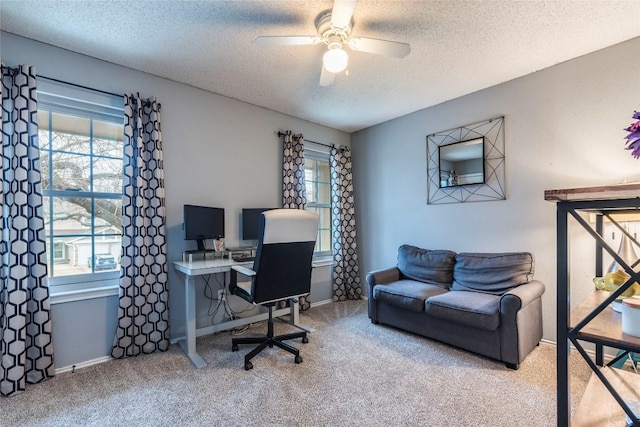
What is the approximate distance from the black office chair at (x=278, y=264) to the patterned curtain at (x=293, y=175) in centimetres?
122

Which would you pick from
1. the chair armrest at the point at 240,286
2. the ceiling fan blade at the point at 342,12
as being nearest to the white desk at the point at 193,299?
the chair armrest at the point at 240,286

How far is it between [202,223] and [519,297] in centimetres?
278

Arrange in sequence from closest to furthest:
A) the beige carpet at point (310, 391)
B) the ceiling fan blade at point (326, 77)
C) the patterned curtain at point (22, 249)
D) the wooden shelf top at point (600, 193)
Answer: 1. the wooden shelf top at point (600, 193)
2. the beige carpet at point (310, 391)
3. the patterned curtain at point (22, 249)
4. the ceiling fan blade at point (326, 77)

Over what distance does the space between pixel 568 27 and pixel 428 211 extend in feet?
6.71

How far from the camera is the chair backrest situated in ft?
7.39

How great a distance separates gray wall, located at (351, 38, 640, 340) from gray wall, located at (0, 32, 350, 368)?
1455mm

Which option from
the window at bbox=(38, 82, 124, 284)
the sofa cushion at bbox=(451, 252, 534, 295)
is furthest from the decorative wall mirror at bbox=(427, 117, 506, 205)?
the window at bbox=(38, 82, 124, 284)

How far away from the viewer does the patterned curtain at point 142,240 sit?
2.51 metres

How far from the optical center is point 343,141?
178 inches

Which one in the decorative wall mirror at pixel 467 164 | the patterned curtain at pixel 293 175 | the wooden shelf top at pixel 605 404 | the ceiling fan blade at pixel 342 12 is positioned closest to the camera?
the wooden shelf top at pixel 605 404

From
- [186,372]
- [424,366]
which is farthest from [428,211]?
[186,372]

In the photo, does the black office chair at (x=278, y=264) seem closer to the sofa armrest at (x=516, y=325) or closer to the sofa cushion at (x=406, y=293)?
the sofa cushion at (x=406, y=293)

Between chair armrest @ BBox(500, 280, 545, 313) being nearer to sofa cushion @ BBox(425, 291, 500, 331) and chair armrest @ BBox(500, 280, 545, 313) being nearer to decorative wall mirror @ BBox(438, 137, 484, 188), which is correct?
sofa cushion @ BBox(425, 291, 500, 331)

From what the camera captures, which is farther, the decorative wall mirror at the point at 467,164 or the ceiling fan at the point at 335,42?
the decorative wall mirror at the point at 467,164
